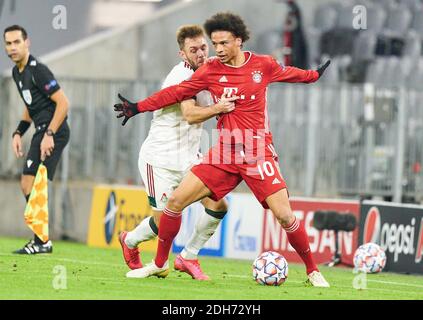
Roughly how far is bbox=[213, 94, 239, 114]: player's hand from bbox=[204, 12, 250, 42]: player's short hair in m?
0.56

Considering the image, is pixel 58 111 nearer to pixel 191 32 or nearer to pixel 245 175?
pixel 191 32

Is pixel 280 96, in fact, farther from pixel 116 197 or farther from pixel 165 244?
pixel 165 244

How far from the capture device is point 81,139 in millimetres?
20969

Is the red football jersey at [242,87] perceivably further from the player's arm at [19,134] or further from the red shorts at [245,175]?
the player's arm at [19,134]

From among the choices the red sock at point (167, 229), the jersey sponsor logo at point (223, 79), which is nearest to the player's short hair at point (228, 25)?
the jersey sponsor logo at point (223, 79)

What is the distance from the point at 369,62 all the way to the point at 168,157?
12.8 m

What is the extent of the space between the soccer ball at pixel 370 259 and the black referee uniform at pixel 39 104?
3.67m

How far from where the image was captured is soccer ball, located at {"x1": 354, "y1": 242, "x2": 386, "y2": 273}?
14.7 m

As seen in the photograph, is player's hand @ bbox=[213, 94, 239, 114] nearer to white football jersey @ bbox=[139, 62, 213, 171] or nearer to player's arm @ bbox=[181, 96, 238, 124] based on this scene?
player's arm @ bbox=[181, 96, 238, 124]

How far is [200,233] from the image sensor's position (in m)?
12.5

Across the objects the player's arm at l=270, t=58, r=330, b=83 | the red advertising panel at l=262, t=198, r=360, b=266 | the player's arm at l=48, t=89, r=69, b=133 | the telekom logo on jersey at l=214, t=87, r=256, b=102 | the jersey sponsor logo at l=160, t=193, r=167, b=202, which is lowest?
the red advertising panel at l=262, t=198, r=360, b=266

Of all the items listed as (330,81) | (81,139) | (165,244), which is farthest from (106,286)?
(330,81)

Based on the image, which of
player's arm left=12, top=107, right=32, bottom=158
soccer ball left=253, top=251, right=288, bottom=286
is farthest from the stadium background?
soccer ball left=253, top=251, right=288, bottom=286

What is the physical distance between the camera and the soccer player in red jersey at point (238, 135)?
11.5 metres
